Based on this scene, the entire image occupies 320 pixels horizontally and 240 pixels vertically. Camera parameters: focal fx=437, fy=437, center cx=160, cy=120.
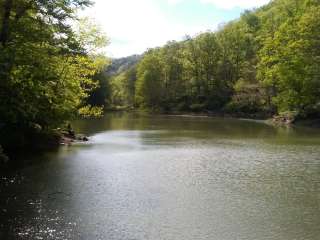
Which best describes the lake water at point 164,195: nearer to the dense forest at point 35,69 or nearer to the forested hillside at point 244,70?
the dense forest at point 35,69

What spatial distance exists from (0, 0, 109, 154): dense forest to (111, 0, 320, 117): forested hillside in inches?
1688

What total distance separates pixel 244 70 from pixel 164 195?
284 ft

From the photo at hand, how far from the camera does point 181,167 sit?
91.4 feet

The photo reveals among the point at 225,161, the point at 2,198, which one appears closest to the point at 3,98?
the point at 2,198

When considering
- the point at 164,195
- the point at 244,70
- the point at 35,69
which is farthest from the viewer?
the point at 244,70

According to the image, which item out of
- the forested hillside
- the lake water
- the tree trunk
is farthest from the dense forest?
the forested hillside

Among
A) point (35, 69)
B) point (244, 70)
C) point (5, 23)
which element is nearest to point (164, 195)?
point (35, 69)

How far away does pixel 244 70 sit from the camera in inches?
4072

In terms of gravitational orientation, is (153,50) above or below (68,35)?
above

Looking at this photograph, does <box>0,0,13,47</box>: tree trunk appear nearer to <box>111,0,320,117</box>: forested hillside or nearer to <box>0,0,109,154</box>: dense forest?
<box>0,0,109,154</box>: dense forest

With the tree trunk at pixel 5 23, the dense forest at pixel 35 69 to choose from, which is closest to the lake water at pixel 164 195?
the dense forest at pixel 35 69

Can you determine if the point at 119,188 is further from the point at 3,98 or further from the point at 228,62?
the point at 228,62

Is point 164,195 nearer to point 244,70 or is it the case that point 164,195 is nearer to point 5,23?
point 5,23

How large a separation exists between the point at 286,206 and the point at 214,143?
73.3 ft
